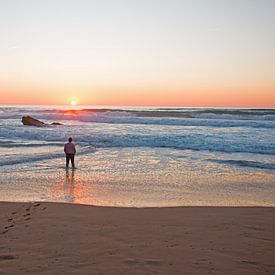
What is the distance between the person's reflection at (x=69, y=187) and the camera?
8.96m

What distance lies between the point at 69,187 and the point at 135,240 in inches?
193

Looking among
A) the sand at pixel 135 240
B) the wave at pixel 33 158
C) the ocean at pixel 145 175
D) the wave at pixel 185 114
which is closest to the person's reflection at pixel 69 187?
the ocean at pixel 145 175

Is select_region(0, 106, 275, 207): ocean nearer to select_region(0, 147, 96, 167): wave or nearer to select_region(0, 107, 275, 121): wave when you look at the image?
select_region(0, 147, 96, 167): wave

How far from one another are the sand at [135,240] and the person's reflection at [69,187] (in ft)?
3.53

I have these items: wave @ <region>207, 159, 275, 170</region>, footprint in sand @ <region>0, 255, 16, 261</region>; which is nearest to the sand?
footprint in sand @ <region>0, 255, 16, 261</region>

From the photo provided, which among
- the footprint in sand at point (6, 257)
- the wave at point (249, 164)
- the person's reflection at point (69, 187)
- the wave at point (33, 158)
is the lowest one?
the wave at point (249, 164)

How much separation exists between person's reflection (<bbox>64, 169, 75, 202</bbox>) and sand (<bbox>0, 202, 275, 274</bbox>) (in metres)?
1.08

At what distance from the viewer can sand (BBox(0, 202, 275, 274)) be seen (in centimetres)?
471

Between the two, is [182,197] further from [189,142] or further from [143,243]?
[189,142]

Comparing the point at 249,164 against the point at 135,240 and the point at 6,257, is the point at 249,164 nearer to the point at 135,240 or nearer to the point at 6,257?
the point at 135,240

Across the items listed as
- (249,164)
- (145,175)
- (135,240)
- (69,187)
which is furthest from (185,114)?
(135,240)

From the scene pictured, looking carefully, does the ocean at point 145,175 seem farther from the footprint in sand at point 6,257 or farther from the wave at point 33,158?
the footprint in sand at point 6,257

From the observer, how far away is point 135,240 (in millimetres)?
5660

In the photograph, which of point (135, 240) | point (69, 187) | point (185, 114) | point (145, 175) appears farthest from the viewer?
point (185, 114)
